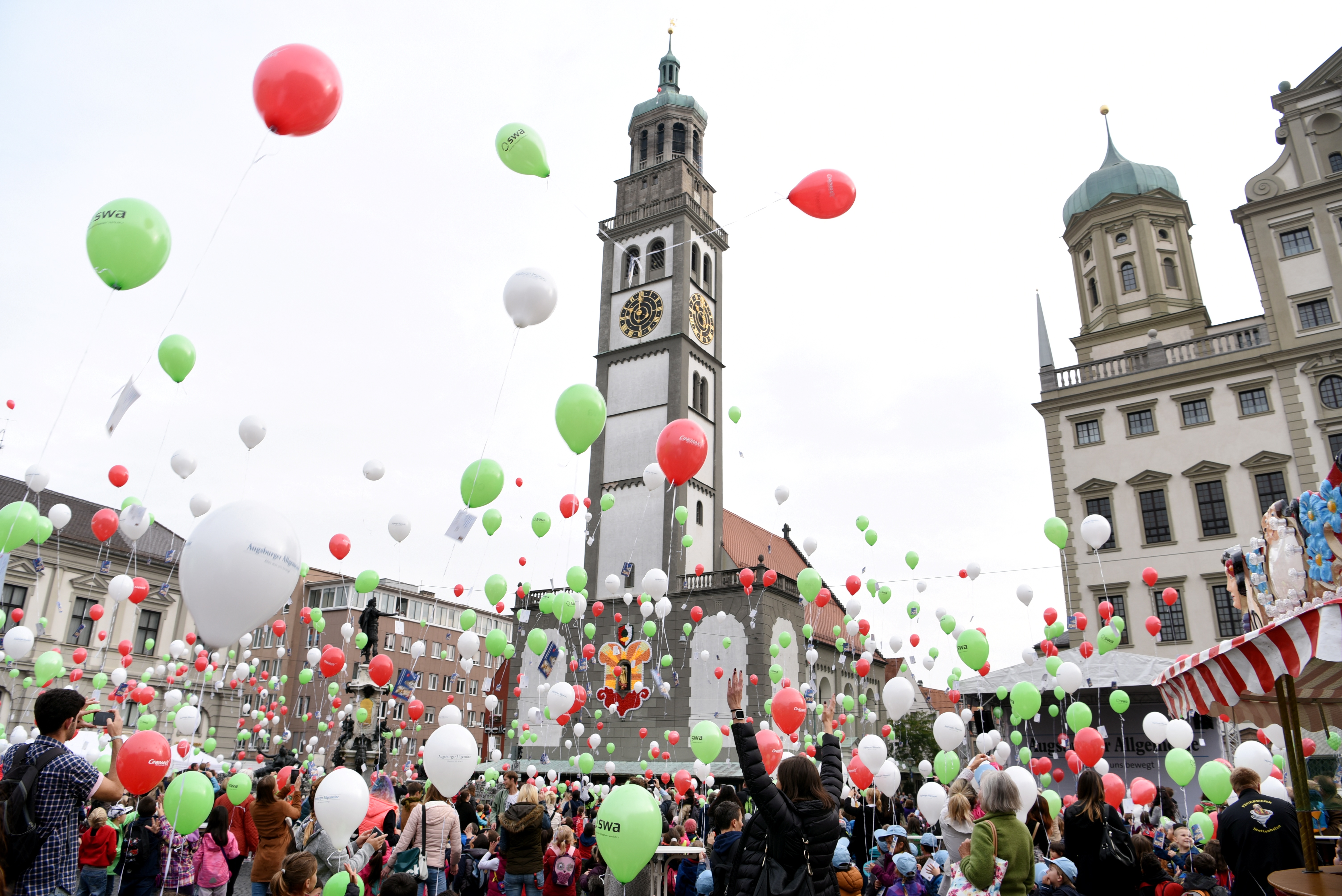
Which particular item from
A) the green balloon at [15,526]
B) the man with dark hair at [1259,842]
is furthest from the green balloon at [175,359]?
the man with dark hair at [1259,842]

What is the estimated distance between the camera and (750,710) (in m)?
26.8

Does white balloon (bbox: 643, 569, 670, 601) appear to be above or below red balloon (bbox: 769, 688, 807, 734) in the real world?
above

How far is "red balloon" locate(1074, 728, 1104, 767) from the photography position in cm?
977

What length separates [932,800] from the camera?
26.5 feet

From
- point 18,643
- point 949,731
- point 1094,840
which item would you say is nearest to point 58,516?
point 18,643

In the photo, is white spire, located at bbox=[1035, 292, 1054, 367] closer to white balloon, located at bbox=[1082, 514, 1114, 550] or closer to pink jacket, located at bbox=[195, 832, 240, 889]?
white balloon, located at bbox=[1082, 514, 1114, 550]

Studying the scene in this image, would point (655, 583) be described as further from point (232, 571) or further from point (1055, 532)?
point (232, 571)

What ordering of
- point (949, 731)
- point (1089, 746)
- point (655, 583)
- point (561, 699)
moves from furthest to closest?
point (655, 583), point (561, 699), point (949, 731), point (1089, 746)

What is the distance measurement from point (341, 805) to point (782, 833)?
3.27m

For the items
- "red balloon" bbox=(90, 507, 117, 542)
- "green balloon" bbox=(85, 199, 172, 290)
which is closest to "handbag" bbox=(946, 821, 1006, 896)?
"green balloon" bbox=(85, 199, 172, 290)

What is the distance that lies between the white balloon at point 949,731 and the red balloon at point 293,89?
31.0ft

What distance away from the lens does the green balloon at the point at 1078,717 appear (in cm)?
1243

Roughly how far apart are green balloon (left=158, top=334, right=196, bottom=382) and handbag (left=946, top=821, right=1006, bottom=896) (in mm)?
9484

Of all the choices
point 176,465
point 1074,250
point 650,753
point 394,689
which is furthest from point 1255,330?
point 176,465
